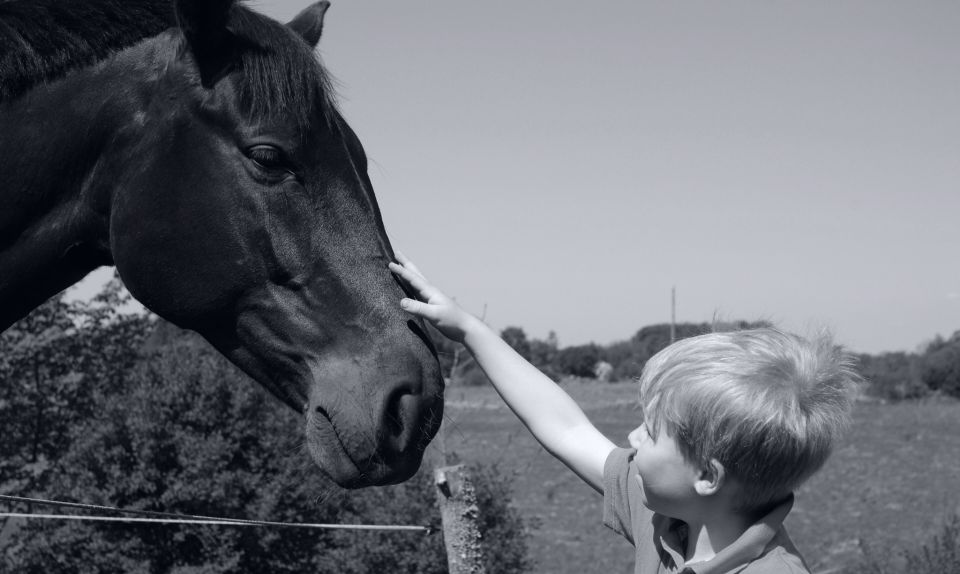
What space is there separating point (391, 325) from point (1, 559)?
8010mm

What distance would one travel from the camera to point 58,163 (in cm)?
233

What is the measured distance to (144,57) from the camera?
93.4 inches

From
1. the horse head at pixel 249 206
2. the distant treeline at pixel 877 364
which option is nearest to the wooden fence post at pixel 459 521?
the horse head at pixel 249 206

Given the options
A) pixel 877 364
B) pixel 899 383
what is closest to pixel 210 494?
pixel 899 383

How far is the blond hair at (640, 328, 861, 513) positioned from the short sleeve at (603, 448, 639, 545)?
436 mm

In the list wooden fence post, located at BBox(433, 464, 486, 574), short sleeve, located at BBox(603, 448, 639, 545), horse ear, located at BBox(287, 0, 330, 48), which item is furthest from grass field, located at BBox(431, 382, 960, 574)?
short sleeve, located at BBox(603, 448, 639, 545)

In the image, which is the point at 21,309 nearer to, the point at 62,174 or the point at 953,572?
the point at 62,174

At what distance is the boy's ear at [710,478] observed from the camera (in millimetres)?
1812

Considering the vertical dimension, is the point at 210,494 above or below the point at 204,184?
below

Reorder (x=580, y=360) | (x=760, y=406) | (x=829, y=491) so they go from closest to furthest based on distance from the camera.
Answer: (x=760, y=406), (x=829, y=491), (x=580, y=360)

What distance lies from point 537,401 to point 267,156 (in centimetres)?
99

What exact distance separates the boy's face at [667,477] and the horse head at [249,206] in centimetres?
65

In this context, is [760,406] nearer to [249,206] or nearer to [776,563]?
[776,563]

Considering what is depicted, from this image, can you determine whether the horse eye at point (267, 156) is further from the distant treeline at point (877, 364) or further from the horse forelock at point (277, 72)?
the distant treeline at point (877, 364)
